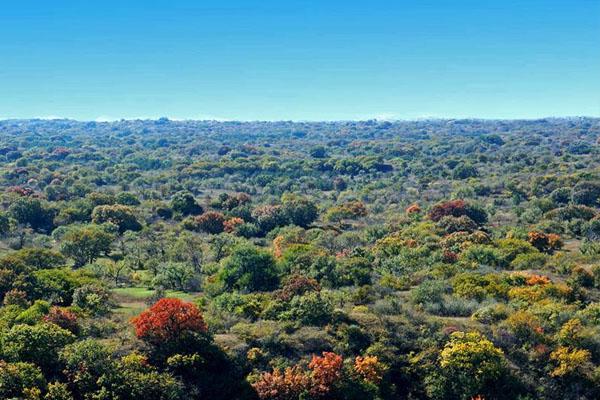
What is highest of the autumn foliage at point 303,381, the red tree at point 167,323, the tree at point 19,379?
the red tree at point 167,323

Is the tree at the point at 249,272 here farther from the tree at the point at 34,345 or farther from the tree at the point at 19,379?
the tree at the point at 19,379

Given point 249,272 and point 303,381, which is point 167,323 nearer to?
point 303,381

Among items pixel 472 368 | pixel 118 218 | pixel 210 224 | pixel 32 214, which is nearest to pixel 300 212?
pixel 210 224

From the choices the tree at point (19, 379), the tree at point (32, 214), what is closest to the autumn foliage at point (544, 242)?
the tree at point (19, 379)

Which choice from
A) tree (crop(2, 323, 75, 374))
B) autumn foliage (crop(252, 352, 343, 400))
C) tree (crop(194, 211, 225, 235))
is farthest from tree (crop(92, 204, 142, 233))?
autumn foliage (crop(252, 352, 343, 400))

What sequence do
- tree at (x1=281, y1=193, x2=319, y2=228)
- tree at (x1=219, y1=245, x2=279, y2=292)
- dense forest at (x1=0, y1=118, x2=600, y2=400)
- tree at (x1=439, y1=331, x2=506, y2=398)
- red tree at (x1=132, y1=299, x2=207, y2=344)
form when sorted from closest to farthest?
dense forest at (x1=0, y1=118, x2=600, y2=400), tree at (x1=439, y1=331, x2=506, y2=398), red tree at (x1=132, y1=299, x2=207, y2=344), tree at (x1=219, y1=245, x2=279, y2=292), tree at (x1=281, y1=193, x2=319, y2=228)

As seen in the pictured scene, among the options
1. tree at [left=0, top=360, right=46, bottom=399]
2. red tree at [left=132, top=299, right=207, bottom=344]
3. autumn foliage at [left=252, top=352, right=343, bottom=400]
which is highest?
red tree at [left=132, top=299, right=207, bottom=344]

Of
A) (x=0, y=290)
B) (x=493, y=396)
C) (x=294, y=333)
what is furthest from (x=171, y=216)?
(x=493, y=396)

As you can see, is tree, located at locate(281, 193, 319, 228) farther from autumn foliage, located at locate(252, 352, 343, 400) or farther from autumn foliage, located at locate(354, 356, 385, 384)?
autumn foliage, located at locate(252, 352, 343, 400)
